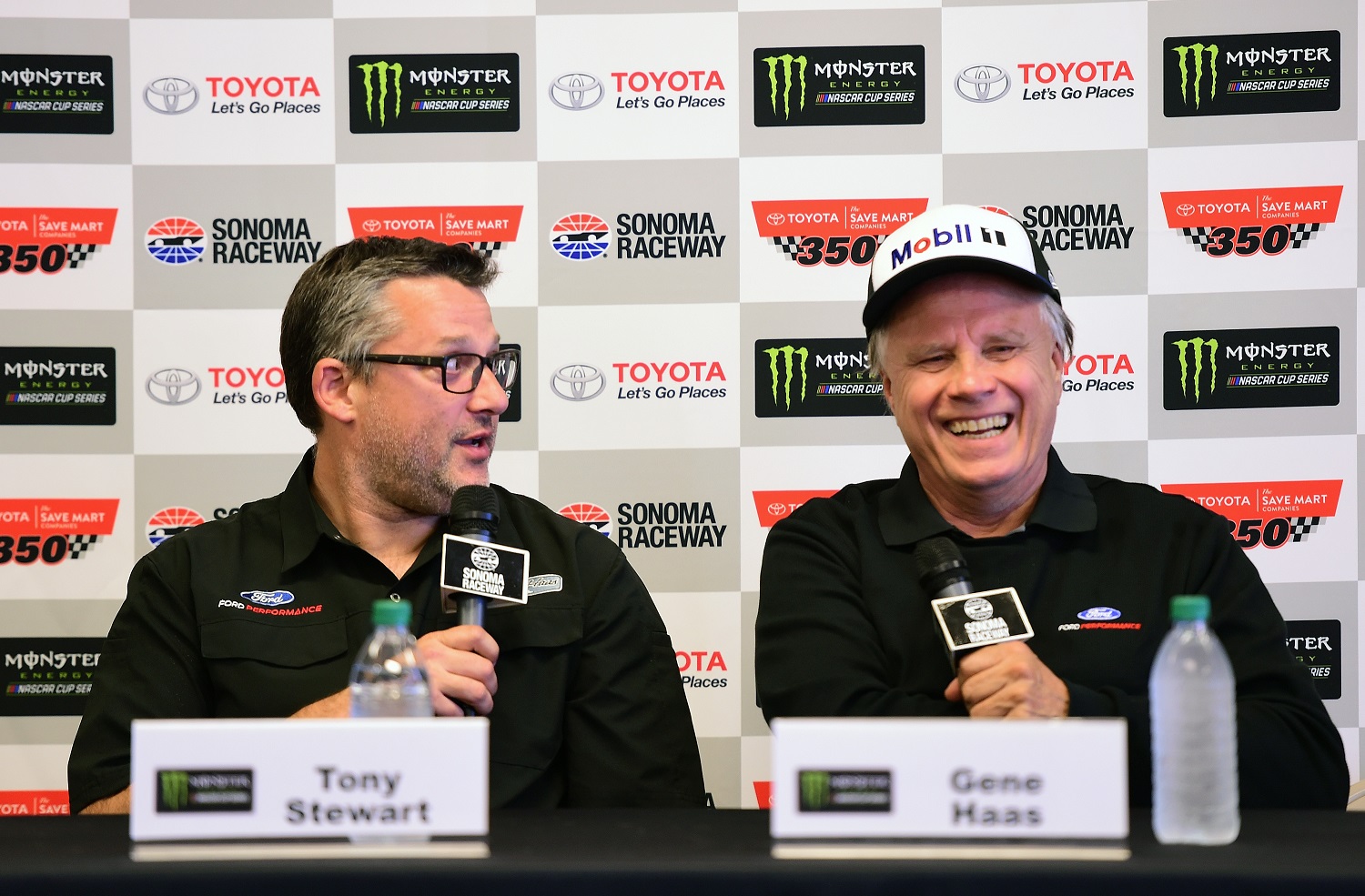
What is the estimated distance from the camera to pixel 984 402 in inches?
66.8

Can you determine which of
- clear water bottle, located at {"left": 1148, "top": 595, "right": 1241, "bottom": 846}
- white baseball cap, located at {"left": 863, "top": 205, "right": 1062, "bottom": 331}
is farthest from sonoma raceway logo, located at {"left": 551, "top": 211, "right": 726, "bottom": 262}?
clear water bottle, located at {"left": 1148, "top": 595, "right": 1241, "bottom": 846}

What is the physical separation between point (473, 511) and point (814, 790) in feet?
2.48

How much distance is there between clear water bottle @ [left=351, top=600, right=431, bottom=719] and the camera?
1.23 m

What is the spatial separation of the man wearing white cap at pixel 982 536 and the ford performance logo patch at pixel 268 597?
2.35ft

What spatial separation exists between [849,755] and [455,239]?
2259 millimetres

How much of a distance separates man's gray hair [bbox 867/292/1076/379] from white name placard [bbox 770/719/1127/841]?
2.85 feet

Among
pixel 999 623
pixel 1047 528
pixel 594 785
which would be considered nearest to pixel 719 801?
pixel 594 785

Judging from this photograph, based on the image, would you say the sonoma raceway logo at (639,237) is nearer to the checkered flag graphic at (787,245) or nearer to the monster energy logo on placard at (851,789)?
the checkered flag graphic at (787,245)

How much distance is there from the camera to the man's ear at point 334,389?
1.96 meters

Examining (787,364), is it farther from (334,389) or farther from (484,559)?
(484,559)

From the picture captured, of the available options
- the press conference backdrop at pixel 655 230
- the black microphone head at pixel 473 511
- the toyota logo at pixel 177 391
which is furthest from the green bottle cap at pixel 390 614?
the toyota logo at pixel 177 391

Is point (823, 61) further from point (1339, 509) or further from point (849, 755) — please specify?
point (849, 755)

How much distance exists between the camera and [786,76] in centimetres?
299

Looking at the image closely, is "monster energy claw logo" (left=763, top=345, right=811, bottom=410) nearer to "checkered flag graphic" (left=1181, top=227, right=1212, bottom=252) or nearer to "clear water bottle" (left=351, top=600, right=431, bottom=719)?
"checkered flag graphic" (left=1181, top=227, right=1212, bottom=252)
